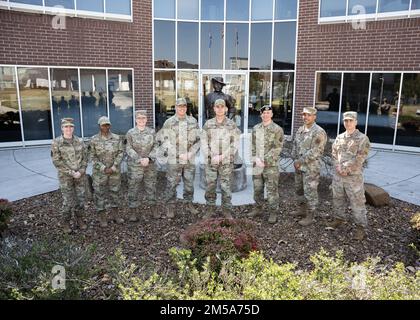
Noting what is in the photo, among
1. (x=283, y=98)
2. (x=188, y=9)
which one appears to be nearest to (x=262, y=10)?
(x=188, y=9)

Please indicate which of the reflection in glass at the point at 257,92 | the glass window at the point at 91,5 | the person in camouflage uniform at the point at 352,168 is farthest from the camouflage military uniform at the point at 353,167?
the glass window at the point at 91,5

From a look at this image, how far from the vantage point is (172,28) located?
12.4 m

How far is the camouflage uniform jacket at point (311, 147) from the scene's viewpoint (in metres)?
5.30

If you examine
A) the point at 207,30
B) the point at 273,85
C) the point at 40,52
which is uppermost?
the point at 207,30

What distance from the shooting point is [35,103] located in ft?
36.8

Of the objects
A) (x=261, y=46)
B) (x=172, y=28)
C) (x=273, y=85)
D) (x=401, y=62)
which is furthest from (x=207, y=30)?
(x=401, y=62)

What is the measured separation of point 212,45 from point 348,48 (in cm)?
456

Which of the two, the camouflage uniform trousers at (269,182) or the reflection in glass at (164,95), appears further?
the reflection in glass at (164,95)

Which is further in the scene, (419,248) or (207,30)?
(207,30)

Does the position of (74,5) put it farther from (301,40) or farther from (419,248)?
(419,248)

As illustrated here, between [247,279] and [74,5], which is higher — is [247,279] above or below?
below

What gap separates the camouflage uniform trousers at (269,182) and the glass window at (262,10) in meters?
8.57

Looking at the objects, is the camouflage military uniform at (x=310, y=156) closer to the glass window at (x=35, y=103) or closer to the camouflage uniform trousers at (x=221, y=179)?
the camouflage uniform trousers at (x=221, y=179)

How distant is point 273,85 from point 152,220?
8.40 meters
